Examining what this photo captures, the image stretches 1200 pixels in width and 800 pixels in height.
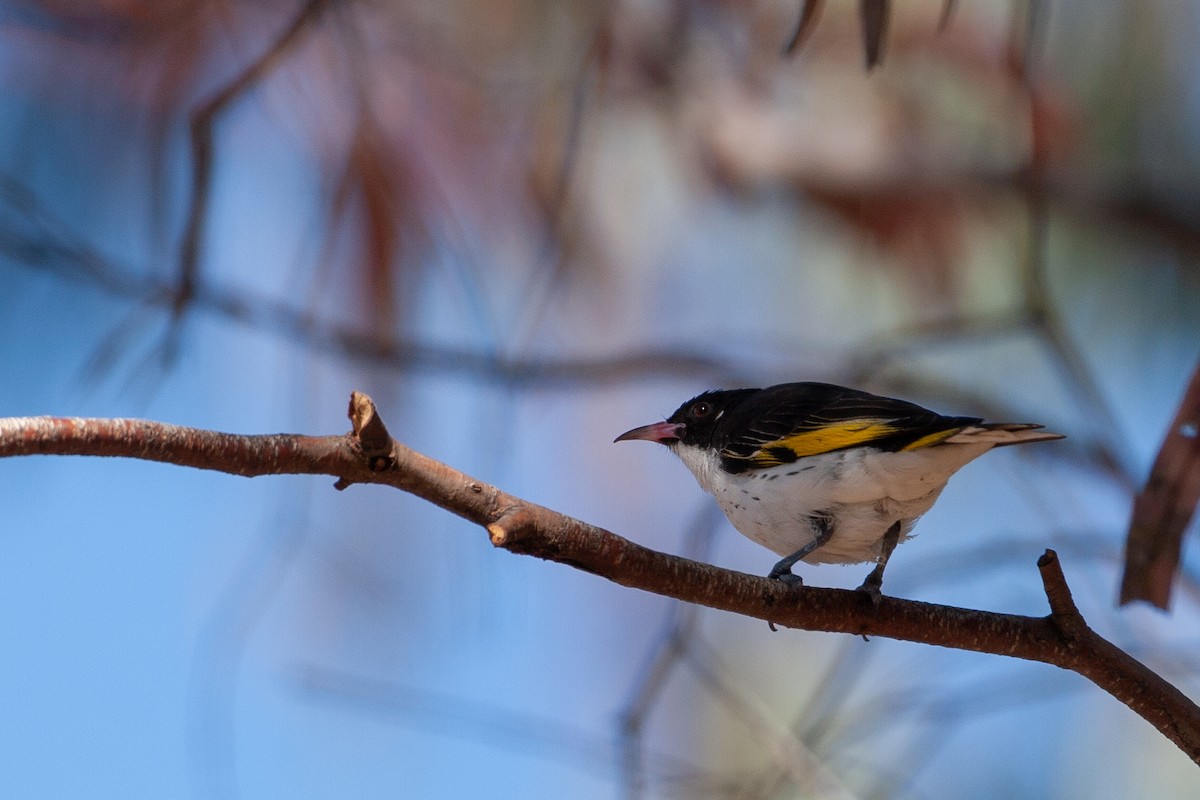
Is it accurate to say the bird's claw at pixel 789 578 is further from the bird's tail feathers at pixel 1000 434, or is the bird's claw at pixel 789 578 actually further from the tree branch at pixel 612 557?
the bird's tail feathers at pixel 1000 434

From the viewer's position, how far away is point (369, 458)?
6.47 feet

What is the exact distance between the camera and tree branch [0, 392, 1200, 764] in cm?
183

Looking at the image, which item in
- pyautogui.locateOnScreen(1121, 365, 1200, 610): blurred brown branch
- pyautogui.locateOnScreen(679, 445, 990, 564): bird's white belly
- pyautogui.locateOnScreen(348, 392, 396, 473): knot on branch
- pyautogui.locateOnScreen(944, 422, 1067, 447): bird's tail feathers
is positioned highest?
pyautogui.locateOnScreen(348, 392, 396, 473): knot on branch

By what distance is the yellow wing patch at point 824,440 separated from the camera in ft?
9.47

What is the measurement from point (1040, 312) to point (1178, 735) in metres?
2.23

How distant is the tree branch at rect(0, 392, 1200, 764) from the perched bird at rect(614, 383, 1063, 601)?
0.49 feet

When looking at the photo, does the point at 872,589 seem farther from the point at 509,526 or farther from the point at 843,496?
the point at 509,526

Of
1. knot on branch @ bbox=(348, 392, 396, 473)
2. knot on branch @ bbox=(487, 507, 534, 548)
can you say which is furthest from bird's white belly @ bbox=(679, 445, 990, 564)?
knot on branch @ bbox=(348, 392, 396, 473)

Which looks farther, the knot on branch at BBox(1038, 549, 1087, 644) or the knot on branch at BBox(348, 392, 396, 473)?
the knot on branch at BBox(1038, 549, 1087, 644)

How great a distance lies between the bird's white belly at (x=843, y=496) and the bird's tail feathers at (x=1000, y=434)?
0.07 m

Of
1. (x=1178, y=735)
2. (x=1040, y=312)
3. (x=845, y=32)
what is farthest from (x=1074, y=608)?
(x=845, y=32)

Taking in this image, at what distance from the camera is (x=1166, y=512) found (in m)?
3.15

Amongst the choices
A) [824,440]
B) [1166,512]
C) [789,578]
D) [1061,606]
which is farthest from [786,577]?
[1166,512]

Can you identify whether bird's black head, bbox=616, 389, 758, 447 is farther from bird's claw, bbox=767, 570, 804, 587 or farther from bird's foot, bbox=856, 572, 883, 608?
bird's foot, bbox=856, 572, 883, 608
